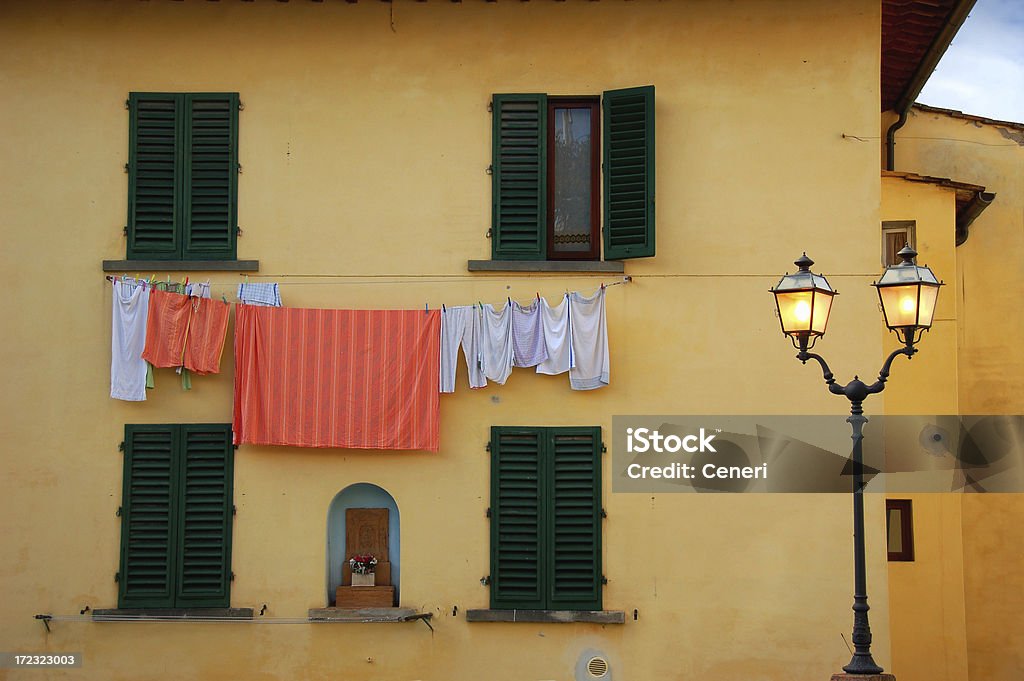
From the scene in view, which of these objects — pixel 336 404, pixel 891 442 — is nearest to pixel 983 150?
pixel 891 442

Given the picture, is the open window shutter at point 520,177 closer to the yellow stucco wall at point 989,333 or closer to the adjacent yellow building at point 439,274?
the adjacent yellow building at point 439,274

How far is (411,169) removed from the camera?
12.4m

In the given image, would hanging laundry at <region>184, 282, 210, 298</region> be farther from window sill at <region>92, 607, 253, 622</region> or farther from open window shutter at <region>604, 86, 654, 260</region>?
open window shutter at <region>604, 86, 654, 260</region>

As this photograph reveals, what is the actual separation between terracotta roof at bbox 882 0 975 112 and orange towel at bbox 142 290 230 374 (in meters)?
7.83

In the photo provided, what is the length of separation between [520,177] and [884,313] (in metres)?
4.30

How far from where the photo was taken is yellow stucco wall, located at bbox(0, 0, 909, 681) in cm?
1192

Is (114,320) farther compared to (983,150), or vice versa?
(983,150)

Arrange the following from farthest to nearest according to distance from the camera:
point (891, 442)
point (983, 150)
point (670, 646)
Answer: point (983, 150), point (891, 442), point (670, 646)

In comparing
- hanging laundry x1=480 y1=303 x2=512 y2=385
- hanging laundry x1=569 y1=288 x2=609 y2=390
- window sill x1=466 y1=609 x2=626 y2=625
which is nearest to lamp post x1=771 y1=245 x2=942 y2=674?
hanging laundry x1=569 y1=288 x2=609 y2=390

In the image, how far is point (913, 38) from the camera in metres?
13.9

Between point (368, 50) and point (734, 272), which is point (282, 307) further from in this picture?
point (734, 272)

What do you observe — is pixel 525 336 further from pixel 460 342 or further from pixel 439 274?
pixel 439 274

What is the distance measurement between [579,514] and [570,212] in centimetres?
307

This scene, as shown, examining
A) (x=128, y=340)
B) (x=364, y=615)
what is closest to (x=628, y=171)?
(x=364, y=615)
